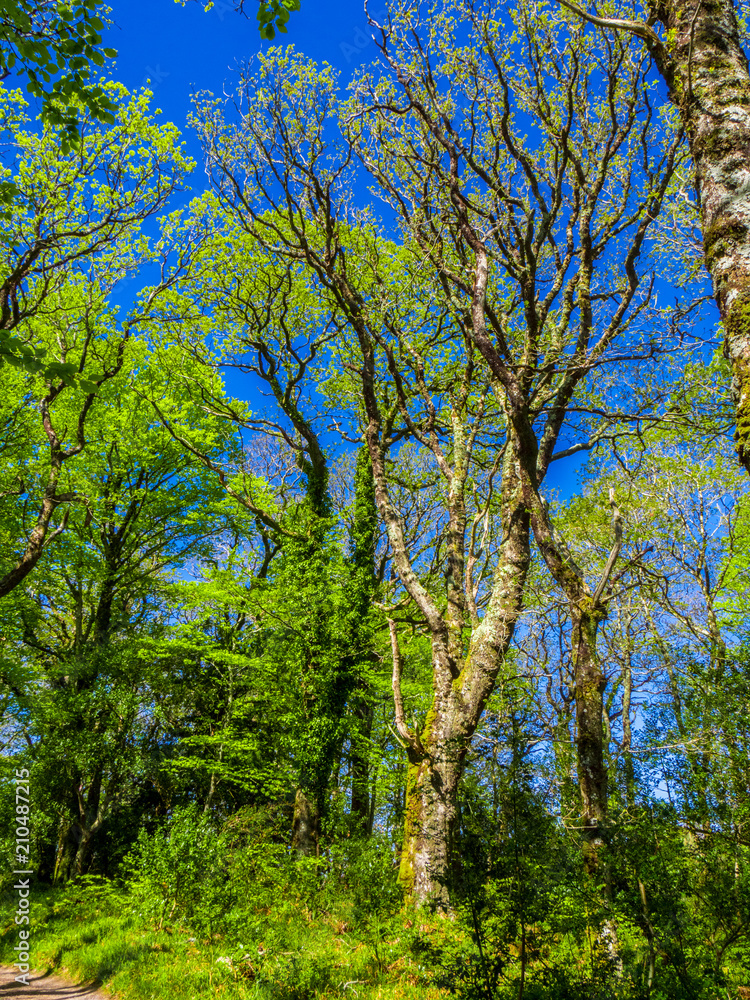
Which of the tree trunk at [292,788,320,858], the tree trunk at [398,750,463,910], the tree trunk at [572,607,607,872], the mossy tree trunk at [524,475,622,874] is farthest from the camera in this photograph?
the tree trunk at [292,788,320,858]

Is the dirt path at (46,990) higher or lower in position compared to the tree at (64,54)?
lower

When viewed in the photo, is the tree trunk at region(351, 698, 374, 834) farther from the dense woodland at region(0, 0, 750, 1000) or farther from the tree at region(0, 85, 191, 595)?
the tree at region(0, 85, 191, 595)

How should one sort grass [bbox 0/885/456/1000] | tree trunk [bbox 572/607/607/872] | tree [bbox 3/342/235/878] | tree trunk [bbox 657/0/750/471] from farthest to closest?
tree [bbox 3/342/235/878]
tree trunk [bbox 572/607/607/872]
grass [bbox 0/885/456/1000]
tree trunk [bbox 657/0/750/471]

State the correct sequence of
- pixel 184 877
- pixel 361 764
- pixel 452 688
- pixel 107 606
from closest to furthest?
1. pixel 452 688
2. pixel 184 877
3. pixel 361 764
4. pixel 107 606

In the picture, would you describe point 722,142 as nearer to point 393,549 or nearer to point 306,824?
point 393,549

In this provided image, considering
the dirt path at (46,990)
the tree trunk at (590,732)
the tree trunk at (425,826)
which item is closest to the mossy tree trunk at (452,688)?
the tree trunk at (425,826)

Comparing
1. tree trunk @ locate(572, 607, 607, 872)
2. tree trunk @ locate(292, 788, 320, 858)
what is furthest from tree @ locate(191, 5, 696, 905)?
tree trunk @ locate(292, 788, 320, 858)

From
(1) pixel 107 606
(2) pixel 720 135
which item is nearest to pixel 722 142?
(2) pixel 720 135

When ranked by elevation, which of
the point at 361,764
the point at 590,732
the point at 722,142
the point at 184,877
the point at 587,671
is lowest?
the point at 184,877

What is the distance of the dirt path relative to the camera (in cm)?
625

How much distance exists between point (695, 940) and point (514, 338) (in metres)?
9.14

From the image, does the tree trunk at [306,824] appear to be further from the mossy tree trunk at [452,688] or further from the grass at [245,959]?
the mossy tree trunk at [452,688]

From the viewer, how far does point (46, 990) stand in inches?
263

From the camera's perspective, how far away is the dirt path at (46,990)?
20.5ft
